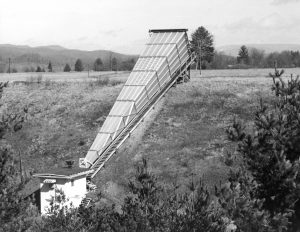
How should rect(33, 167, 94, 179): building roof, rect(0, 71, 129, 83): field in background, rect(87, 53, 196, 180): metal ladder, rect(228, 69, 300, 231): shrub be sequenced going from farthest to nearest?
rect(0, 71, 129, 83): field in background < rect(87, 53, 196, 180): metal ladder < rect(33, 167, 94, 179): building roof < rect(228, 69, 300, 231): shrub

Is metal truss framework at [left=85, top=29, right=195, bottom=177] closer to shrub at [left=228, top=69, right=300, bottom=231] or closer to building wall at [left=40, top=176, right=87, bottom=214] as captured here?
building wall at [left=40, top=176, right=87, bottom=214]

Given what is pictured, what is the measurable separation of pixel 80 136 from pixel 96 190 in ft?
28.1

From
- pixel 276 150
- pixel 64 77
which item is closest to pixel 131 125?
pixel 276 150

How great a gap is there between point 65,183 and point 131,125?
1124cm

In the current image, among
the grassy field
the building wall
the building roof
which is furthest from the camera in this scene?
the grassy field

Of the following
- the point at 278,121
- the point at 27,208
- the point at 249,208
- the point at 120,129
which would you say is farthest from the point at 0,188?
the point at 120,129

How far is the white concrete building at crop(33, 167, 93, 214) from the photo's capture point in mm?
27703

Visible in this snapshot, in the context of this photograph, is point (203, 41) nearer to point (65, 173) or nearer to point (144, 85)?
point (144, 85)

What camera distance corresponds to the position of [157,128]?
38.1 meters

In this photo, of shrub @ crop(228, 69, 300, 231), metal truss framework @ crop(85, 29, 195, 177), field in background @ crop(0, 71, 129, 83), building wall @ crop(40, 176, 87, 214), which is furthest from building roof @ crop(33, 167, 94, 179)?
field in background @ crop(0, 71, 129, 83)

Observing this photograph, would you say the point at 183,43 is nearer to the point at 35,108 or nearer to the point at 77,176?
the point at 35,108

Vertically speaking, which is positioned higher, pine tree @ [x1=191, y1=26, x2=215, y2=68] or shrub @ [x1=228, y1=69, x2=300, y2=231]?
pine tree @ [x1=191, y1=26, x2=215, y2=68]

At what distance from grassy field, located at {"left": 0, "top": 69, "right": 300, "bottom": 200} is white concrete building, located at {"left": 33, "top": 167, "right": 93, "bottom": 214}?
8.57 feet

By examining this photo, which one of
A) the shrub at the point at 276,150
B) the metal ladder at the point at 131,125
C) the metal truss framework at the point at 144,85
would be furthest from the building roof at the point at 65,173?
the shrub at the point at 276,150
